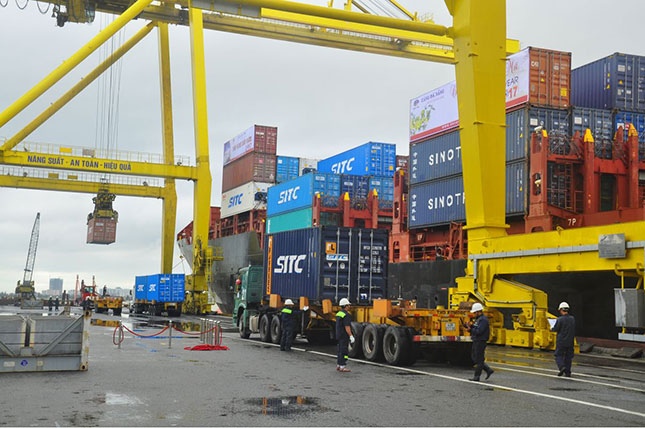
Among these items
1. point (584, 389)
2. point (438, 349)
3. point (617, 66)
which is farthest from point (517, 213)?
point (584, 389)

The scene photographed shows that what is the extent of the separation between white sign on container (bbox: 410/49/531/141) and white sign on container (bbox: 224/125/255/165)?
1838 cm

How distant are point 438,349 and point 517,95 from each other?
1432cm

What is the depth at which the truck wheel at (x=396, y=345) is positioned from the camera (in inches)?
575

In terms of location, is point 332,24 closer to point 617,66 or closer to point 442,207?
point 442,207

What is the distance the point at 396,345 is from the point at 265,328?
7.38 meters

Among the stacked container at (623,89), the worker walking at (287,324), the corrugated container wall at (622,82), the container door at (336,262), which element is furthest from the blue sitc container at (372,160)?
the worker walking at (287,324)

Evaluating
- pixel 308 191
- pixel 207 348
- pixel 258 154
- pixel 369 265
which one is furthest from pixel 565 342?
pixel 258 154

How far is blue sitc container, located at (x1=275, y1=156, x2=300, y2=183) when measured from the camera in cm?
5069

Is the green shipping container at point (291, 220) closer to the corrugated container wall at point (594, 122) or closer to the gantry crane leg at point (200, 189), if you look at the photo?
the gantry crane leg at point (200, 189)

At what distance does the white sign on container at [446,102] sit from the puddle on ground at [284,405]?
64.1ft

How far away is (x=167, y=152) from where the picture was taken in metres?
48.0

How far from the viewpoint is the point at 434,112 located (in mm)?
32406

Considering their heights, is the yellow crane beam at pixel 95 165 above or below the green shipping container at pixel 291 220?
above

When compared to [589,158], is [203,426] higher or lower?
lower
